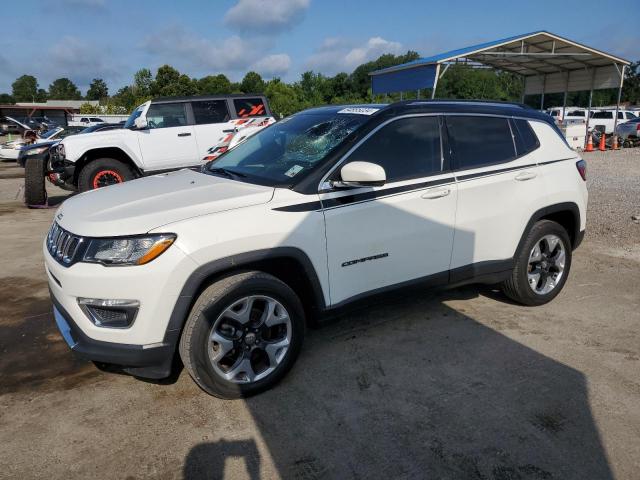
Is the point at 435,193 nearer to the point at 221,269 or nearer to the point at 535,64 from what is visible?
the point at 221,269

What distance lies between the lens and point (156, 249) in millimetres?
2623

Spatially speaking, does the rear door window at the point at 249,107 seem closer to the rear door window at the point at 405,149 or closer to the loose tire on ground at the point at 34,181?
the loose tire on ground at the point at 34,181

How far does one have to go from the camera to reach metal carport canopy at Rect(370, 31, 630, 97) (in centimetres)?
1706

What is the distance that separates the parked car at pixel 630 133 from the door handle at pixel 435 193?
22.6m

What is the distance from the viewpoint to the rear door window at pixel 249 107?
32.5ft

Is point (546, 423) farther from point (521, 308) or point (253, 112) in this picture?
point (253, 112)

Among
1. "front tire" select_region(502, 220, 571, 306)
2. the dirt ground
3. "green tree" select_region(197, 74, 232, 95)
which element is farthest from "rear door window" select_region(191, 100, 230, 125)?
"green tree" select_region(197, 74, 232, 95)

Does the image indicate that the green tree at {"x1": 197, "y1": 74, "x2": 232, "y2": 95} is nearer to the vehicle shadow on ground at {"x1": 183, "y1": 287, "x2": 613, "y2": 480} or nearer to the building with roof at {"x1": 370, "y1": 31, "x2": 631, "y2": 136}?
the building with roof at {"x1": 370, "y1": 31, "x2": 631, "y2": 136}

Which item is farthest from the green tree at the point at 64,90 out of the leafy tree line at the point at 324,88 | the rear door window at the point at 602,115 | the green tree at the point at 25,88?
the rear door window at the point at 602,115

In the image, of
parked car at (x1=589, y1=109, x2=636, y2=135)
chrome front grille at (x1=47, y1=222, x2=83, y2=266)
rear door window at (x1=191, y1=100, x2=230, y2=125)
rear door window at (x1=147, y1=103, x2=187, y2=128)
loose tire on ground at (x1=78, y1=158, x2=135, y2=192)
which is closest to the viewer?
chrome front grille at (x1=47, y1=222, x2=83, y2=266)

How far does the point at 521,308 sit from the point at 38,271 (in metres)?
5.08

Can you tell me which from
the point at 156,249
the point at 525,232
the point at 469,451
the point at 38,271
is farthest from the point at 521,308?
the point at 38,271

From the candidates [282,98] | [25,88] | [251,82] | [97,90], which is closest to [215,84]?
[251,82]

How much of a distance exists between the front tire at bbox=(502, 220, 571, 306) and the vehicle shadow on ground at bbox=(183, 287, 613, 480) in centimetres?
58
